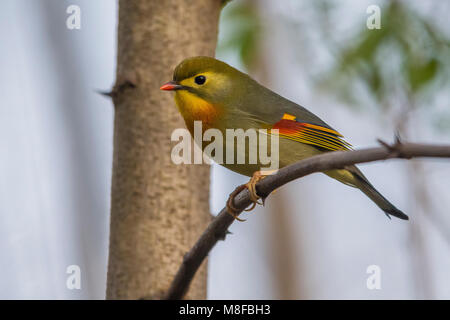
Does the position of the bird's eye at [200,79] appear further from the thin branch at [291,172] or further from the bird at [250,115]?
the thin branch at [291,172]

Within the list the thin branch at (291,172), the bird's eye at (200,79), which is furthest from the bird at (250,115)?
the thin branch at (291,172)

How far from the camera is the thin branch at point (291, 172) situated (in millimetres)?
1785

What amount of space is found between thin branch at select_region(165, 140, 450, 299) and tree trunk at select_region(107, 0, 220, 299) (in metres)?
0.48

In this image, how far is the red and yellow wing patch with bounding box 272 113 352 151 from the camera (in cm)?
324

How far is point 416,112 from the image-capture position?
501cm

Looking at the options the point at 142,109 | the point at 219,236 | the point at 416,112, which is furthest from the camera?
the point at 416,112

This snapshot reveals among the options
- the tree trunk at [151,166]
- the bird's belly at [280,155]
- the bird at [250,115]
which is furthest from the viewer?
the tree trunk at [151,166]

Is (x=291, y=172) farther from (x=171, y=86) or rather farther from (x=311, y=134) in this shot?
(x=171, y=86)

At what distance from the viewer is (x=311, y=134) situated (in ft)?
10.7

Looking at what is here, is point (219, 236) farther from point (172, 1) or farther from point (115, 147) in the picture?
point (172, 1)

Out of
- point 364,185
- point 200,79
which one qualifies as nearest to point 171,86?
point 200,79

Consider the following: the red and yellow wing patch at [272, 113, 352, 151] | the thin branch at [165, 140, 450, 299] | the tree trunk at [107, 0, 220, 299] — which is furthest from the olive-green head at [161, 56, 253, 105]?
the thin branch at [165, 140, 450, 299]

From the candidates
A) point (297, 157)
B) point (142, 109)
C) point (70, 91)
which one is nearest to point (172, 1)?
point (142, 109)

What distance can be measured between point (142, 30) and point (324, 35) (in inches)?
81.3
